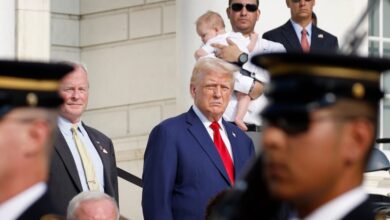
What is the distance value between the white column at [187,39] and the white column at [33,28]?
3.85 ft

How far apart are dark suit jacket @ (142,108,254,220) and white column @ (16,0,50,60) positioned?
4.39 m

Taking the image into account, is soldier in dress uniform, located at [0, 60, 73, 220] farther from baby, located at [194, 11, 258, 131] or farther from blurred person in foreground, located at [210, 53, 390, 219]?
baby, located at [194, 11, 258, 131]

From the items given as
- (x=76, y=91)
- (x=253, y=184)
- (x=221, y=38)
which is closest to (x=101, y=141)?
(x=76, y=91)

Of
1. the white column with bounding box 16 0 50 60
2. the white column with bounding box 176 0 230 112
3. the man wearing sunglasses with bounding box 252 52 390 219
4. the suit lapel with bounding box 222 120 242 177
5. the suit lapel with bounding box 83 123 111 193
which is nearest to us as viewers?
the man wearing sunglasses with bounding box 252 52 390 219

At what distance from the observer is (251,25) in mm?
13414

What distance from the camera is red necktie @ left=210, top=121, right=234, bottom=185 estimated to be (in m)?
11.1

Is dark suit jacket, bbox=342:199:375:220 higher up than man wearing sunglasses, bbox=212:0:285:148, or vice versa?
man wearing sunglasses, bbox=212:0:285:148

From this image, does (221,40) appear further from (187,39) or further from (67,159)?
(187,39)

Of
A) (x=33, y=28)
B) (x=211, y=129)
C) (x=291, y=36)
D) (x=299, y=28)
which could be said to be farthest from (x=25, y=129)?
(x=33, y=28)

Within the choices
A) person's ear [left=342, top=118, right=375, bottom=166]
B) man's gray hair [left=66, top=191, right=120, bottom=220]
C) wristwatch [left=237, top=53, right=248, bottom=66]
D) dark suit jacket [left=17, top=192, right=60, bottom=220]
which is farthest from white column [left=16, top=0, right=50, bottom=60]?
person's ear [left=342, top=118, right=375, bottom=166]

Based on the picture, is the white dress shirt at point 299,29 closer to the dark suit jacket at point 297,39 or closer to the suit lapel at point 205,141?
the dark suit jacket at point 297,39

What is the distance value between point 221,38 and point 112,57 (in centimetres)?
430

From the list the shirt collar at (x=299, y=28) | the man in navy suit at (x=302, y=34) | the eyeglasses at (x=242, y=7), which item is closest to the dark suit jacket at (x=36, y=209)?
the eyeglasses at (x=242, y=7)

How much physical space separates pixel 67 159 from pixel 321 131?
5442 mm
